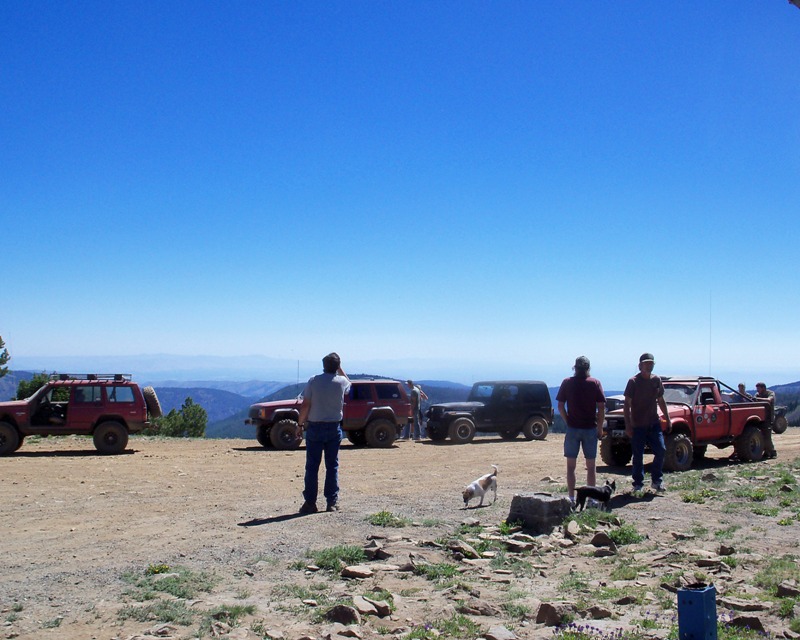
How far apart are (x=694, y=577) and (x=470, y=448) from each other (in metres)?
14.1

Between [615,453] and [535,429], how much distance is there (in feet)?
27.6

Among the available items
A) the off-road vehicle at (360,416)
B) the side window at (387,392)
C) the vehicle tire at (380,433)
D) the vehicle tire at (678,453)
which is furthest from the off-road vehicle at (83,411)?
the vehicle tire at (678,453)

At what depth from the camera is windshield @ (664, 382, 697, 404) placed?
613 inches

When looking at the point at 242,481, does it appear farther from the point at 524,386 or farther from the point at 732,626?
the point at 524,386

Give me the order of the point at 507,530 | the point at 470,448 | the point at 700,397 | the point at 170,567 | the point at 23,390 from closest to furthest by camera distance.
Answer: the point at 170,567, the point at 507,530, the point at 700,397, the point at 470,448, the point at 23,390

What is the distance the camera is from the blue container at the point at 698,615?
441 cm

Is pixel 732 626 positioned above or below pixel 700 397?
below

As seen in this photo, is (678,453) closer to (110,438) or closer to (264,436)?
(264,436)

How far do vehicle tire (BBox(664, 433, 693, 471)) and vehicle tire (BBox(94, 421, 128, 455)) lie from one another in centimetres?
1253

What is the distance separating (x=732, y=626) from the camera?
5.48 metres

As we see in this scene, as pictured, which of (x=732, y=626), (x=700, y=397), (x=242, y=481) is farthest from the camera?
(x=700, y=397)

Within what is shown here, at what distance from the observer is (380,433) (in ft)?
68.8

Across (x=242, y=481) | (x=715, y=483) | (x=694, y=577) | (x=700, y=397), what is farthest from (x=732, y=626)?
(x=700, y=397)

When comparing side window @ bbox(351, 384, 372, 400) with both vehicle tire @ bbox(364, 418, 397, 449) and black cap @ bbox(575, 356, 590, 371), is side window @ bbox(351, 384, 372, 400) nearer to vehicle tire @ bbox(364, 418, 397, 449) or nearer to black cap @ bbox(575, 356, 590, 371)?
vehicle tire @ bbox(364, 418, 397, 449)
